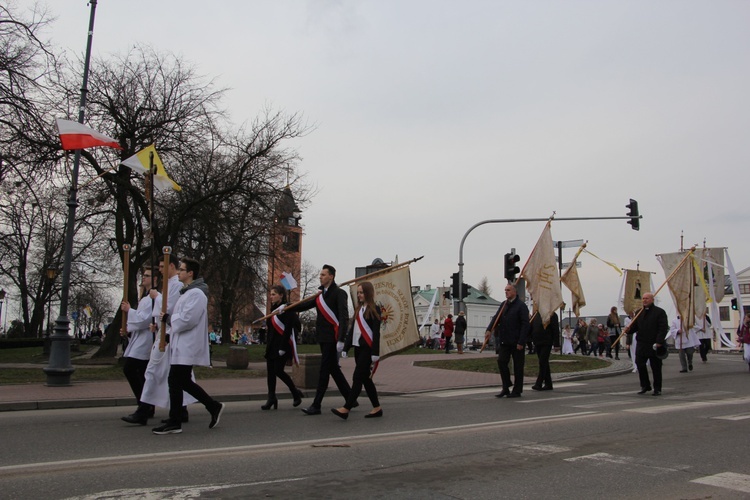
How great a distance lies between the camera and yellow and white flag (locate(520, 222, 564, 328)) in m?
14.7

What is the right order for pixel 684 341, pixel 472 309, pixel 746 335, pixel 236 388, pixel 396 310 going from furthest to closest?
1. pixel 472 309
2. pixel 684 341
3. pixel 746 335
4. pixel 236 388
5. pixel 396 310

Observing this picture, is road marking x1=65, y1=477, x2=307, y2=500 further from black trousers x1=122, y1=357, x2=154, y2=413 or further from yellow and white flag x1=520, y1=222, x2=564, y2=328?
yellow and white flag x1=520, y1=222, x2=564, y2=328

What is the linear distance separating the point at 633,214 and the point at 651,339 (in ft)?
45.2

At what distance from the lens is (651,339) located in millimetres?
12234

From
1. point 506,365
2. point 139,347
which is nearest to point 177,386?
point 139,347

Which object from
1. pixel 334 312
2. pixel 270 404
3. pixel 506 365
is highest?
pixel 334 312

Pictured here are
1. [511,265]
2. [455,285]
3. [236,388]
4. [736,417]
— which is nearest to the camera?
[736,417]

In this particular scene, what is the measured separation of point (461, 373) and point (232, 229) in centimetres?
934

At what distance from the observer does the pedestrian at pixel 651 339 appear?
12141 mm

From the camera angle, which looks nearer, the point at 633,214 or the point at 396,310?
the point at 396,310

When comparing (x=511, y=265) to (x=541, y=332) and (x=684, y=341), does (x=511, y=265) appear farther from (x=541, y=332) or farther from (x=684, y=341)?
(x=541, y=332)

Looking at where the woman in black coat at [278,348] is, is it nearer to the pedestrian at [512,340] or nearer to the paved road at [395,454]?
the paved road at [395,454]

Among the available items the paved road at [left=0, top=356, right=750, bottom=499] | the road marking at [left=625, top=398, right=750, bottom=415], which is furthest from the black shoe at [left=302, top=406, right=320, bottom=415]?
the road marking at [left=625, top=398, right=750, bottom=415]

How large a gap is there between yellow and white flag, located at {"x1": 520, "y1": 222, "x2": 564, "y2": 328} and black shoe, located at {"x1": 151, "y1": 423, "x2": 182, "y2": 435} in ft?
28.6
